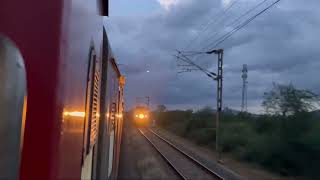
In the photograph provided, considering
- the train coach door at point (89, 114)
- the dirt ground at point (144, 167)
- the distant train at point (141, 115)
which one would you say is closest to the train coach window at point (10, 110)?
the train coach door at point (89, 114)

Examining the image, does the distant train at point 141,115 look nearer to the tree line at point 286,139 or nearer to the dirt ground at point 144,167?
the tree line at point 286,139

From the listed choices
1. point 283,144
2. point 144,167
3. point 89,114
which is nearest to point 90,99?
point 89,114

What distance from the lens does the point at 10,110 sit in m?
1.41

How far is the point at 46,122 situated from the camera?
5.56 ft

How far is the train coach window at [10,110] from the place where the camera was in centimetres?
140

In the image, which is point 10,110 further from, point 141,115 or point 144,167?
point 141,115

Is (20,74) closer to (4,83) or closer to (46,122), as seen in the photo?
(4,83)

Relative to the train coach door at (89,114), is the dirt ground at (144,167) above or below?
below

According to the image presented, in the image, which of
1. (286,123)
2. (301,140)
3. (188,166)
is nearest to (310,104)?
(286,123)

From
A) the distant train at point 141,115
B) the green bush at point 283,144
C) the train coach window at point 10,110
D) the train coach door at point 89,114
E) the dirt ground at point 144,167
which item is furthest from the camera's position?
the distant train at point 141,115

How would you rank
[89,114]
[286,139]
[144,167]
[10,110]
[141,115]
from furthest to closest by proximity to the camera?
1. [141,115]
2. [286,139]
3. [144,167]
4. [89,114]
5. [10,110]

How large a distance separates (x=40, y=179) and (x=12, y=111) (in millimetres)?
351

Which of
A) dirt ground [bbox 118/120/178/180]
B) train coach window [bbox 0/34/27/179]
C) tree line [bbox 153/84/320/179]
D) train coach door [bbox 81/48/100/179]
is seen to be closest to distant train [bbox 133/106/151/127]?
tree line [bbox 153/84/320/179]

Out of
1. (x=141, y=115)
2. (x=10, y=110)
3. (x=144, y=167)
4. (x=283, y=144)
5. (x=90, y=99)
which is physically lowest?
(x=144, y=167)
